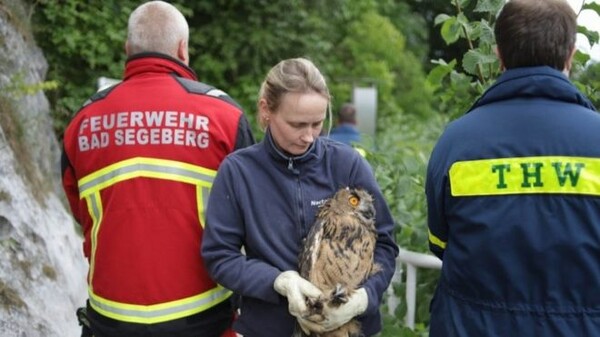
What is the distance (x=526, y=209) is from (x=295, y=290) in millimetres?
711

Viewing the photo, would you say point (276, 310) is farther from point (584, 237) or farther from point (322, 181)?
point (584, 237)

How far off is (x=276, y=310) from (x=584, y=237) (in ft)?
3.17

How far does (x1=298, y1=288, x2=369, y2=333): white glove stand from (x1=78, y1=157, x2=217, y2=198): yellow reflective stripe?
72 cm

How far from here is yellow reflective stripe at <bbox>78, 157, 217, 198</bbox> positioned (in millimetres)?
2979

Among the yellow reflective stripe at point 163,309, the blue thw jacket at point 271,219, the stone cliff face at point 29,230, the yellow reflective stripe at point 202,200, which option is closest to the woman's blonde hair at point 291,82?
the blue thw jacket at point 271,219

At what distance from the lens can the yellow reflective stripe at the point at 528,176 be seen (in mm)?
2312

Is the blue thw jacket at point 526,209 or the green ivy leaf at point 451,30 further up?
the green ivy leaf at point 451,30

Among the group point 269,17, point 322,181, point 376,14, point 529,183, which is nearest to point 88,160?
point 322,181

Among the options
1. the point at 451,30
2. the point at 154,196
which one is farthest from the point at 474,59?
the point at 154,196

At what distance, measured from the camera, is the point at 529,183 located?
2350 millimetres

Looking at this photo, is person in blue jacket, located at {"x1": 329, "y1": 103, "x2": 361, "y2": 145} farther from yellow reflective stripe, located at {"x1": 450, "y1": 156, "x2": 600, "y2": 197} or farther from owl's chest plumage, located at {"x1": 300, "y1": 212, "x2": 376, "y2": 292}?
yellow reflective stripe, located at {"x1": 450, "y1": 156, "x2": 600, "y2": 197}

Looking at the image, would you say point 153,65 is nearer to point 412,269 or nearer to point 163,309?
point 163,309

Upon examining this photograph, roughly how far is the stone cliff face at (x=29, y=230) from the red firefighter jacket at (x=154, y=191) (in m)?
1.49

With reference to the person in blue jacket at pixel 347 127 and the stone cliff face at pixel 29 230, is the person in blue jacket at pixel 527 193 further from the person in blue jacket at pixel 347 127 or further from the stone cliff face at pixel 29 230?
the person in blue jacket at pixel 347 127
